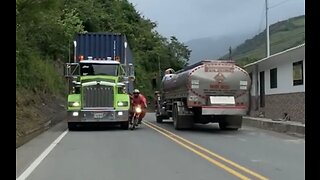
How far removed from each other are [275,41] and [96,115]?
47.1 metres

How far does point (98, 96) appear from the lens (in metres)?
→ 20.8

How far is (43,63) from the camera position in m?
36.5

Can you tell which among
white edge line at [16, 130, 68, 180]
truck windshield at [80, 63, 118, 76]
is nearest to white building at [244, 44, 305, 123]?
truck windshield at [80, 63, 118, 76]

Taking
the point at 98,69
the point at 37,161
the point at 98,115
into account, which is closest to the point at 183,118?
the point at 98,115

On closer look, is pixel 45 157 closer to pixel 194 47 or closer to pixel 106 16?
pixel 106 16

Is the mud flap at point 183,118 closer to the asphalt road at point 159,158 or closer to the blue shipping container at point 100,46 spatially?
the asphalt road at point 159,158

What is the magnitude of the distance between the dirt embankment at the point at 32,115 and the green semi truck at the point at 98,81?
66.4 inches

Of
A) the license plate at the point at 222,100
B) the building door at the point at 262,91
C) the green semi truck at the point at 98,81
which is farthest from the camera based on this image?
the building door at the point at 262,91

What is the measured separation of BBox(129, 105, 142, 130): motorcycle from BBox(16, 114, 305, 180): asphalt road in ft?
13.4

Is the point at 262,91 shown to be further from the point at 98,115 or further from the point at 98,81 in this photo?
the point at 98,115

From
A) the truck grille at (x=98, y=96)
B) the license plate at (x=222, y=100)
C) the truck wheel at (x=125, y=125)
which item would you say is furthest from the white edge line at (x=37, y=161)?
the license plate at (x=222, y=100)

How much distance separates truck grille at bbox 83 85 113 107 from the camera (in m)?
20.8

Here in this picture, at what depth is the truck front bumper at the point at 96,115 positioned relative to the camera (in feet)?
67.1
